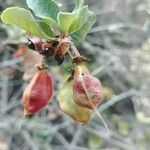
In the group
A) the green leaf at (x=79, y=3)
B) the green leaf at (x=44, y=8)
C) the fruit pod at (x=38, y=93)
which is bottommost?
the fruit pod at (x=38, y=93)

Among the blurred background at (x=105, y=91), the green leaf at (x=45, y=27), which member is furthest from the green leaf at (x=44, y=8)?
the blurred background at (x=105, y=91)

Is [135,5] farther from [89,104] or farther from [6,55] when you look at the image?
[89,104]

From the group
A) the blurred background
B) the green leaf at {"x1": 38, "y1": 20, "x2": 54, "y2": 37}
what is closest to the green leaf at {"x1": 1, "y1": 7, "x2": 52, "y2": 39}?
Result: the green leaf at {"x1": 38, "y1": 20, "x2": 54, "y2": 37}

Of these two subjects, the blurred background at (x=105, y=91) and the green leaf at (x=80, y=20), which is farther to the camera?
the blurred background at (x=105, y=91)

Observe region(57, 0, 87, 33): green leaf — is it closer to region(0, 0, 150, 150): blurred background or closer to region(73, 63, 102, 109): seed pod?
region(73, 63, 102, 109): seed pod

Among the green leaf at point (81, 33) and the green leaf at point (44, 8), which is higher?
the green leaf at point (44, 8)

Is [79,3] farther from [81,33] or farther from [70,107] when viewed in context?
[70,107]

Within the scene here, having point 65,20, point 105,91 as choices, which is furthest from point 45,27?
point 105,91

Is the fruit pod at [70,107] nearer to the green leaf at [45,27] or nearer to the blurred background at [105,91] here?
the green leaf at [45,27]
